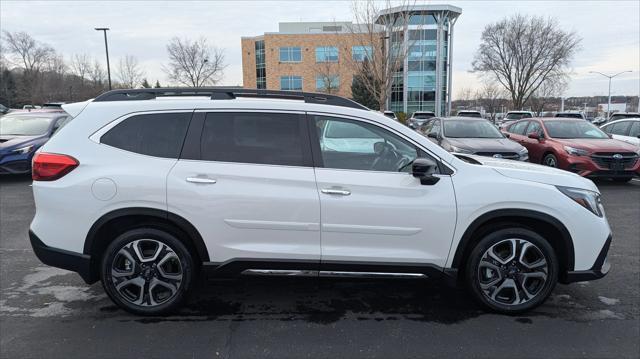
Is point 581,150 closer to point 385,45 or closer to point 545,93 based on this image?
point 385,45

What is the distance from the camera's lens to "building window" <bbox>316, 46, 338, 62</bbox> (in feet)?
178

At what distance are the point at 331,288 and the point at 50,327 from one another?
2396 mm

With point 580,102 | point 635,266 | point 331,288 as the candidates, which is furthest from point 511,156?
point 580,102

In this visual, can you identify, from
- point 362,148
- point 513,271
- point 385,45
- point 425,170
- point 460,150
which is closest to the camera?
point 425,170

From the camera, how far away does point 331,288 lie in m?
4.25

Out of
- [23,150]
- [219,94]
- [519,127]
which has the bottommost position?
[23,150]

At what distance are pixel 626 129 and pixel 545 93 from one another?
50.4 meters

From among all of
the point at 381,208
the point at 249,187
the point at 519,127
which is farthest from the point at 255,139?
the point at 519,127

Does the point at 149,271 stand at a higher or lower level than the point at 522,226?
lower

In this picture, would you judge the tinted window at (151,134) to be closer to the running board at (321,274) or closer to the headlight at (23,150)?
the running board at (321,274)

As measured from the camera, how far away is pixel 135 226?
3.57 m

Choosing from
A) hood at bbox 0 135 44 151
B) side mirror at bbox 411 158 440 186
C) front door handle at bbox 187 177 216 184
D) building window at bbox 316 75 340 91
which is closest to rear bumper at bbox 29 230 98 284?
front door handle at bbox 187 177 216 184

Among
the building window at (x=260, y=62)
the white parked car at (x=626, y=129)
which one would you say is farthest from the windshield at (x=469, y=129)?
the building window at (x=260, y=62)

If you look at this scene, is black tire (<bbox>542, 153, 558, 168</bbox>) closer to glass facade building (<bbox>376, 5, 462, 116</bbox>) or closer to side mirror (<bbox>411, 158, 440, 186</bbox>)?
side mirror (<bbox>411, 158, 440, 186</bbox>)
